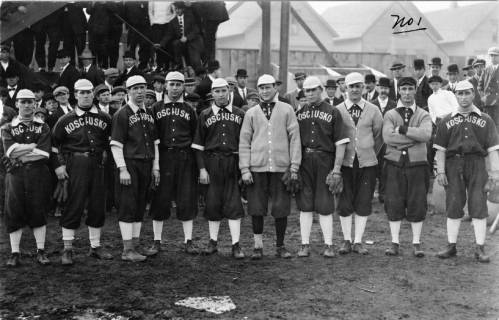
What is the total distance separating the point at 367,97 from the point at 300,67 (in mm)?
8415

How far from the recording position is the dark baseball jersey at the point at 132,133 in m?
6.44

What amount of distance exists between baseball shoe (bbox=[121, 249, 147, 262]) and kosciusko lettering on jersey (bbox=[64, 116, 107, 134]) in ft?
5.29

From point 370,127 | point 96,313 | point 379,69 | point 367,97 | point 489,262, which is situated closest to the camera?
point 96,313

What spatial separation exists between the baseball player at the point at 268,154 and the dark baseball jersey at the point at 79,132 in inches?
72.0

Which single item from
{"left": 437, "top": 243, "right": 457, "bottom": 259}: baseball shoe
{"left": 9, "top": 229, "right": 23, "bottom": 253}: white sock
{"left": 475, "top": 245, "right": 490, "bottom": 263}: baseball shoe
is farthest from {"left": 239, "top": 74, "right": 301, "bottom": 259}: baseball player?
{"left": 9, "top": 229, "right": 23, "bottom": 253}: white sock

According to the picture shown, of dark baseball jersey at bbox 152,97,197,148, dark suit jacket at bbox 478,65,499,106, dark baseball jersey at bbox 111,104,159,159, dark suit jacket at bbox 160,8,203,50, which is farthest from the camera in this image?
dark suit jacket at bbox 160,8,203,50

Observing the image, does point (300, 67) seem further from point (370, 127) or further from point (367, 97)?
point (370, 127)

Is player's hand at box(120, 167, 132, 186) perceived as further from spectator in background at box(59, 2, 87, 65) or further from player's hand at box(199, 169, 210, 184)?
spectator in background at box(59, 2, 87, 65)

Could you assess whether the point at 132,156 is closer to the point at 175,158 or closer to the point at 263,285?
the point at 175,158

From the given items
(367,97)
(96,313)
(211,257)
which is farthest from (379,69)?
(96,313)

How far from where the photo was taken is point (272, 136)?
661cm

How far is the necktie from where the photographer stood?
6.88 m

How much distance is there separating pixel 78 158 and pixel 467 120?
4.94 metres

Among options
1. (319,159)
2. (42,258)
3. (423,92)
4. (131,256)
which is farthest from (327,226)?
(423,92)
